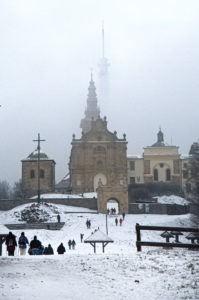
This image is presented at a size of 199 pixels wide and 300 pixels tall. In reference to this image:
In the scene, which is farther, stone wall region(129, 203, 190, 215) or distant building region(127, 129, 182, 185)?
distant building region(127, 129, 182, 185)

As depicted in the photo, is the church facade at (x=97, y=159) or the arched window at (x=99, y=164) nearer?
the church facade at (x=97, y=159)

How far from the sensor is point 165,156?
261ft

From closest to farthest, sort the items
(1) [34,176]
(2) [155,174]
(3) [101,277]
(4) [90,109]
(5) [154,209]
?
(3) [101,277]
(5) [154,209]
(1) [34,176]
(2) [155,174]
(4) [90,109]

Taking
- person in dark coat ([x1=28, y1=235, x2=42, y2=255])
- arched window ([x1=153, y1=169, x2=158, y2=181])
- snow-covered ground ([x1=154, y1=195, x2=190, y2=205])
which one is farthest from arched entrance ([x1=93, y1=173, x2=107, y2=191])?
person in dark coat ([x1=28, y1=235, x2=42, y2=255])

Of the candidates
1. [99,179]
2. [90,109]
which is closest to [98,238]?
[99,179]

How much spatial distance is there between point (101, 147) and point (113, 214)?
18077 millimetres

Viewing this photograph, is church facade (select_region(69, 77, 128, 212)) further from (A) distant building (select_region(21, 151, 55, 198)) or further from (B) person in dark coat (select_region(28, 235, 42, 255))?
(B) person in dark coat (select_region(28, 235, 42, 255))

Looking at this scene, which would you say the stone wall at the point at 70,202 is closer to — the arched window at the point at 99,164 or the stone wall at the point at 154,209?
the stone wall at the point at 154,209

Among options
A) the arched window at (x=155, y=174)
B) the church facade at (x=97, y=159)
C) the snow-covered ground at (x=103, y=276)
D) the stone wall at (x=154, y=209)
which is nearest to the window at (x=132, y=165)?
the arched window at (x=155, y=174)

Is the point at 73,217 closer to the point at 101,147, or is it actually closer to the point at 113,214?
the point at 113,214

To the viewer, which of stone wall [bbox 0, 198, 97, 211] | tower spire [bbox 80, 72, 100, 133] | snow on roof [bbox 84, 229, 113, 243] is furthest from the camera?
tower spire [bbox 80, 72, 100, 133]

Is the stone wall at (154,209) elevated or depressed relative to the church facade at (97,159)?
depressed

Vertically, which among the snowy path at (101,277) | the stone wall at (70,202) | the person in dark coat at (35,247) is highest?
the stone wall at (70,202)

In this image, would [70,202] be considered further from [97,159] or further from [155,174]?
[155,174]
